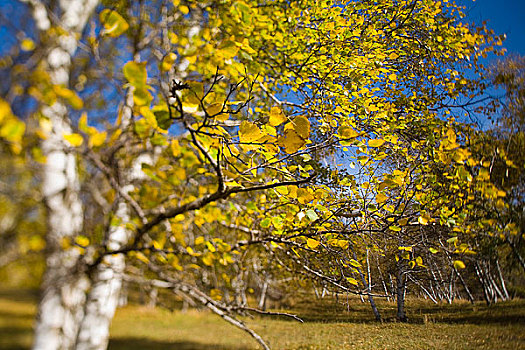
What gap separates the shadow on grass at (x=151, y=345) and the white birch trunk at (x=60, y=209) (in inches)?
43.1

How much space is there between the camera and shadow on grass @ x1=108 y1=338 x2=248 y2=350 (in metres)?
2.45

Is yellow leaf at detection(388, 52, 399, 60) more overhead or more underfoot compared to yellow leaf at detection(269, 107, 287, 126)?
more overhead

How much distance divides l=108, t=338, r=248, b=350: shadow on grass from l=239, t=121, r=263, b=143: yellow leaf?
1.66 meters

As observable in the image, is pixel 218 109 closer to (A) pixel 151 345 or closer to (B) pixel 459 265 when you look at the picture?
(B) pixel 459 265

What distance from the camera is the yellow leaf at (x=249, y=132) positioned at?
34.0 inches

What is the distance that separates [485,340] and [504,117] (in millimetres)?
941

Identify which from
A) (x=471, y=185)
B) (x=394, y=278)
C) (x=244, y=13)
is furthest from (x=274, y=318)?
(x=244, y=13)

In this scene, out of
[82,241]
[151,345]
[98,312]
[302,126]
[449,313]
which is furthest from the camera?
[151,345]

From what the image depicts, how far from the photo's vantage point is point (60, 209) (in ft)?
→ 8.25

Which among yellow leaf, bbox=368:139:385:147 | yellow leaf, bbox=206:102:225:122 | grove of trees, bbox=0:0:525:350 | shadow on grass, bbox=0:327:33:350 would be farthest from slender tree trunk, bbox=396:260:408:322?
shadow on grass, bbox=0:327:33:350

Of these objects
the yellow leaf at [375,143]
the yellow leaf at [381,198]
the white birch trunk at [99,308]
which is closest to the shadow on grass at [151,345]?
the white birch trunk at [99,308]

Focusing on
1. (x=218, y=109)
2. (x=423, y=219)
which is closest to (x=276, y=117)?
(x=218, y=109)

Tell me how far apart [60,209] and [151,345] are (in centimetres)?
321

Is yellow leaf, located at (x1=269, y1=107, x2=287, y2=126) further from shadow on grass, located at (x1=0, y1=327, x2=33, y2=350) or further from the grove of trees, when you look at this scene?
shadow on grass, located at (x1=0, y1=327, x2=33, y2=350)
